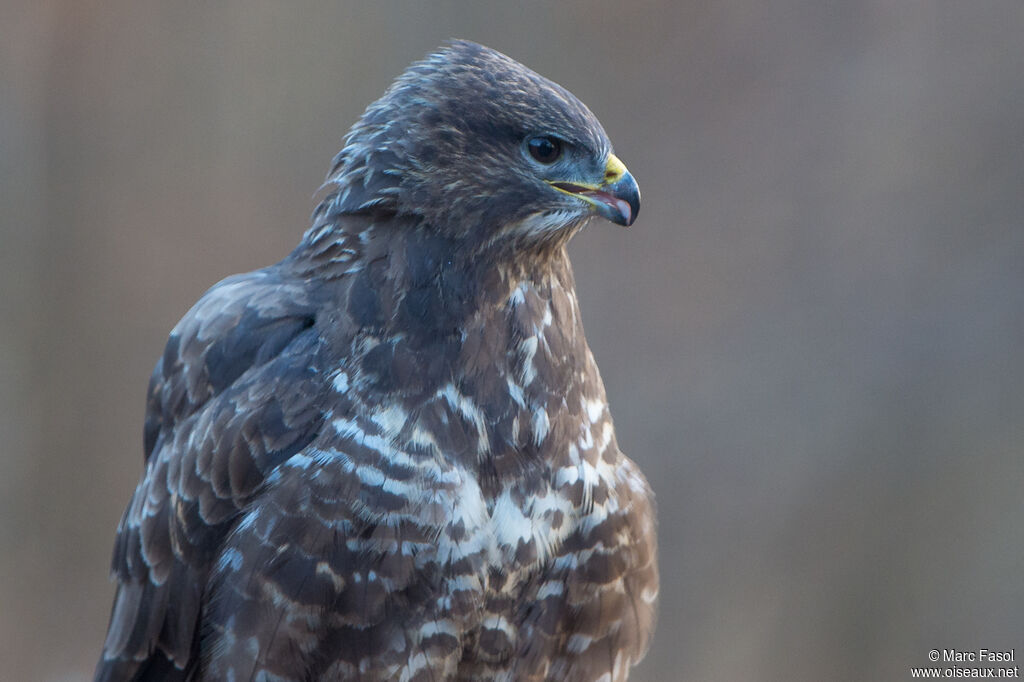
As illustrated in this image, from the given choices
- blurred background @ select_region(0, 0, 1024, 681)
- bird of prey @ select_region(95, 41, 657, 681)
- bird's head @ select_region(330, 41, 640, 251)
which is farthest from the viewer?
blurred background @ select_region(0, 0, 1024, 681)

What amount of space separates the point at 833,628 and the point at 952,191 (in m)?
2.37

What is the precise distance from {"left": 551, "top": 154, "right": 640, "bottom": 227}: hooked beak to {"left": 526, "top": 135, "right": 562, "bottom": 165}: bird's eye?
2.6 inches

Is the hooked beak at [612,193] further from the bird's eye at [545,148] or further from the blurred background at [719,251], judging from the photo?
the blurred background at [719,251]

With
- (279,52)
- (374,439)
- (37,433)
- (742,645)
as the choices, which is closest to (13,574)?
(37,433)

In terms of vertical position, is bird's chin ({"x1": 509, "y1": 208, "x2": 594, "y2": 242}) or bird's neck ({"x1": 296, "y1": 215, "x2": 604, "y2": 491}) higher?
bird's chin ({"x1": 509, "y1": 208, "x2": 594, "y2": 242})

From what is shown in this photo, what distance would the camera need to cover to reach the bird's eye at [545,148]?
2.70 metres

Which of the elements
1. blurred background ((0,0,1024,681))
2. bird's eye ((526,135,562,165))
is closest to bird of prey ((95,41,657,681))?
bird's eye ((526,135,562,165))

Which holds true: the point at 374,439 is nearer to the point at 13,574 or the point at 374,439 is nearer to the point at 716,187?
the point at 716,187

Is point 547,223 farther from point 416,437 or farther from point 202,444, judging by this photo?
point 202,444

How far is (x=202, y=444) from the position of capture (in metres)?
2.72

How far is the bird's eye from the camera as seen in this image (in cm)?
270

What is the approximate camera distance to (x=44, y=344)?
5980 millimetres

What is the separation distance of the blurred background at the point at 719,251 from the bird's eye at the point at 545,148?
3121 millimetres

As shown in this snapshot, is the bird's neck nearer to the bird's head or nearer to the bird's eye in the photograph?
the bird's head
